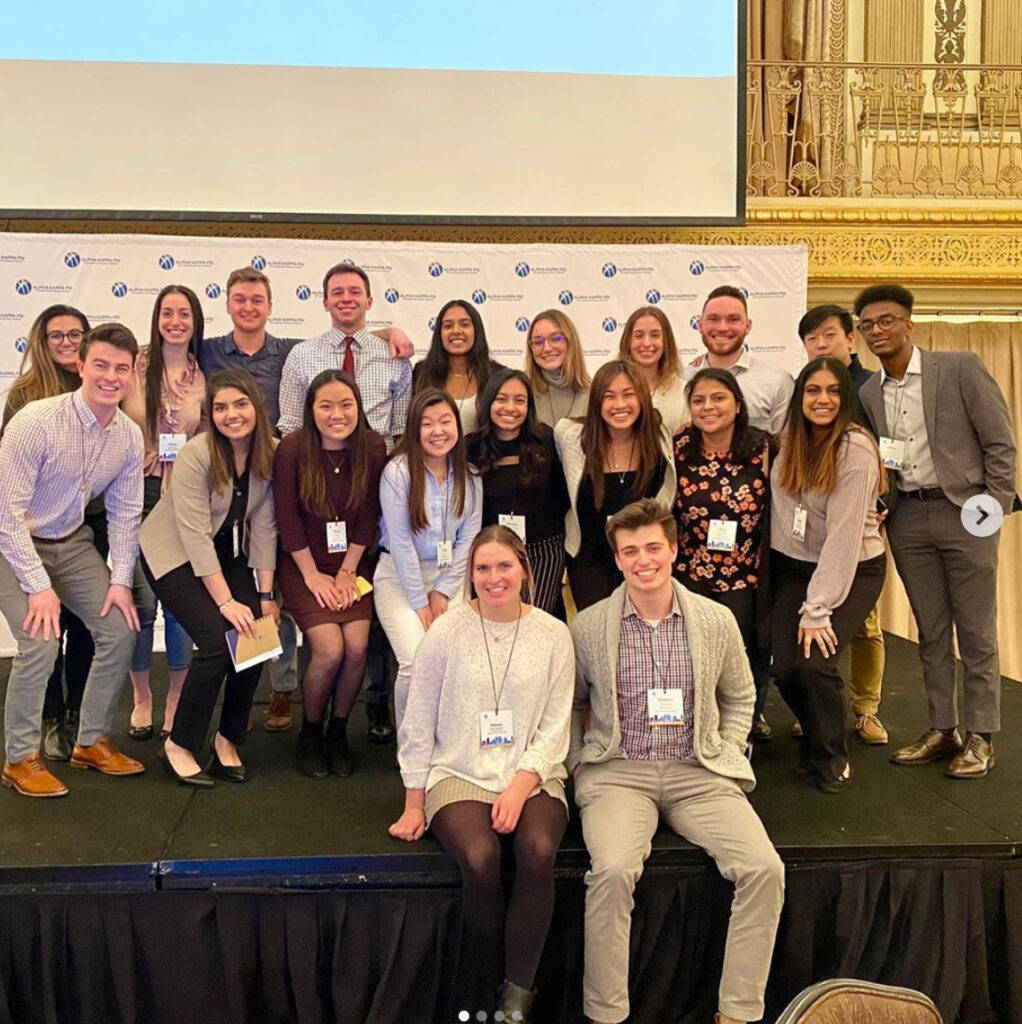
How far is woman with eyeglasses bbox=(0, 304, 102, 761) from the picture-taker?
2875 millimetres

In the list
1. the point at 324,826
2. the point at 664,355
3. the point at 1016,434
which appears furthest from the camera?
the point at 1016,434

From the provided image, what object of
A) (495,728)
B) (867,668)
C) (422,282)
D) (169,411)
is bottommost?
(867,668)

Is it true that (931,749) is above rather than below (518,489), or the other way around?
below

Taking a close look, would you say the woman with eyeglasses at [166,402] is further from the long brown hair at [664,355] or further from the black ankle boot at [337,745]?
the long brown hair at [664,355]

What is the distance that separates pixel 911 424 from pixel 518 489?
48.7 inches

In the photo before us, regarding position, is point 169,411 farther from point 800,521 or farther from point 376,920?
point 800,521

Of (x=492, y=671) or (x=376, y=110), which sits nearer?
(x=492, y=671)

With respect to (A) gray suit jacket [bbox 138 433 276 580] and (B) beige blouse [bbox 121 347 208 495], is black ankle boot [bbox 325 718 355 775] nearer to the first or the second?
(A) gray suit jacket [bbox 138 433 276 580]

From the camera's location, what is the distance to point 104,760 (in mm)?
2787

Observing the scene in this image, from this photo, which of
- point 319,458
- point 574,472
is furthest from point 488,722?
point 319,458

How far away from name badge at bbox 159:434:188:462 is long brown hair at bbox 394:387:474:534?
79 centimetres

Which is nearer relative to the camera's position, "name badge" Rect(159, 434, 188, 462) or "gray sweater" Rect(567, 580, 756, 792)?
"gray sweater" Rect(567, 580, 756, 792)

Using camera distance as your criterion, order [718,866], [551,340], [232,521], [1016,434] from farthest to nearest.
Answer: [1016,434] < [551,340] < [232,521] < [718,866]

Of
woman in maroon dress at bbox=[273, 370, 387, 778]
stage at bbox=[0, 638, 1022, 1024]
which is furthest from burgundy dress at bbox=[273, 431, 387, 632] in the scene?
stage at bbox=[0, 638, 1022, 1024]
